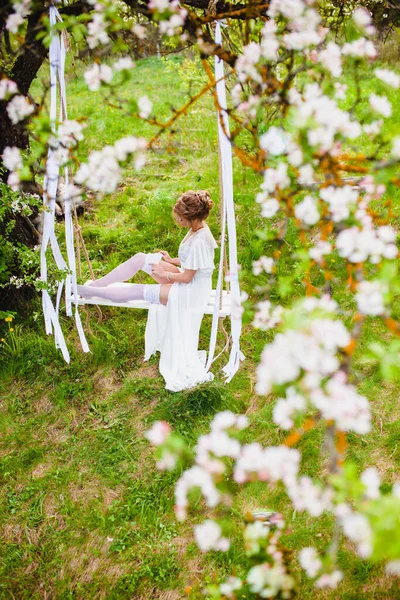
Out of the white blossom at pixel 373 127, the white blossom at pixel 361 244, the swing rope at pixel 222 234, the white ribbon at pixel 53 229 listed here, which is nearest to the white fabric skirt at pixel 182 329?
the swing rope at pixel 222 234

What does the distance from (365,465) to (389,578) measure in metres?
0.59

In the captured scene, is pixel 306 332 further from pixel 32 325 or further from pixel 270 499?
pixel 32 325

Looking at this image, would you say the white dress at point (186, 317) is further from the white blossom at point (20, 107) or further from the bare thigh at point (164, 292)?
the white blossom at point (20, 107)

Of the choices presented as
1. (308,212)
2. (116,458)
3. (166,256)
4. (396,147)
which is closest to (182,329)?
(166,256)

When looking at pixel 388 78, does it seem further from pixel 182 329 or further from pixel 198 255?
pixel 182 329

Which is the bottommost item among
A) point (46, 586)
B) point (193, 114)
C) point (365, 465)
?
point (46, 586)

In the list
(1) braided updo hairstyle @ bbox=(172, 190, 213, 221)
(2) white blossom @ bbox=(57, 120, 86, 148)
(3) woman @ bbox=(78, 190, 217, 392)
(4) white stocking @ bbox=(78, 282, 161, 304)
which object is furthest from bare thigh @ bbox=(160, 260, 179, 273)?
(2) white blossom @ bbox=(57, 120, 86, 148)

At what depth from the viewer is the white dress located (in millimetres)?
3133

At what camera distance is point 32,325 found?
12.0 feet

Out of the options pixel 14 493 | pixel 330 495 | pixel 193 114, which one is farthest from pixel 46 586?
pixel 193 114

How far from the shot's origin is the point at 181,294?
3217mm

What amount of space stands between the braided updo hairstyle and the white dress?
0.12m

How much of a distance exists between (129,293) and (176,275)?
391 millimetres

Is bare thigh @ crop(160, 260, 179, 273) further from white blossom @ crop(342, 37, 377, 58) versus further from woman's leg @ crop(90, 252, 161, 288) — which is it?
white blossom @ crop(342, 37, 377, 58)
